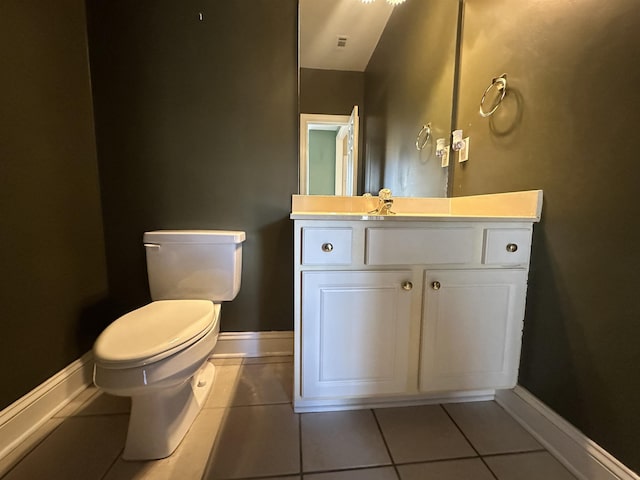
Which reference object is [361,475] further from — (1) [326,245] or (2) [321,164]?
(2) [321,164]

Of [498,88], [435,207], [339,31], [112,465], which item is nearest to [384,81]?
[339,31]

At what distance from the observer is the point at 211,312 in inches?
45.9

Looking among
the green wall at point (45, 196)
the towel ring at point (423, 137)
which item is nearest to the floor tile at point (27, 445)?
the green wall at point (45, 196)

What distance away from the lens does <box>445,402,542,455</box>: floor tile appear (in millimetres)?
1066

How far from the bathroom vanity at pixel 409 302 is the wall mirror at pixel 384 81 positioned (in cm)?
59

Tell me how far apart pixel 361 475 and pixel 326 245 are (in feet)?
2.54

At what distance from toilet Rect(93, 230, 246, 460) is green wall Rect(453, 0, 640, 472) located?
4.28ft

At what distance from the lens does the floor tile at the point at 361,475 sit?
93 cm

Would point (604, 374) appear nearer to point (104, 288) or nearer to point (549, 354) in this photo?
point (549, 354)

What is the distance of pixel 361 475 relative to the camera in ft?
3.08

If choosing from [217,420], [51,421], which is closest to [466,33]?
[217,420]

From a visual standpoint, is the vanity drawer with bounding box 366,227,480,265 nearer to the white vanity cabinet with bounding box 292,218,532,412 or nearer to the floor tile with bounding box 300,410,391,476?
the white vanity cabinet with bounding box 292,218,532,412

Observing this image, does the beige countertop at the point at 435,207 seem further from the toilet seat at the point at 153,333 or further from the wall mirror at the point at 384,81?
the toilet seat at the point at 153,333

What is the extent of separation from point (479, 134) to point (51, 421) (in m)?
2.30
